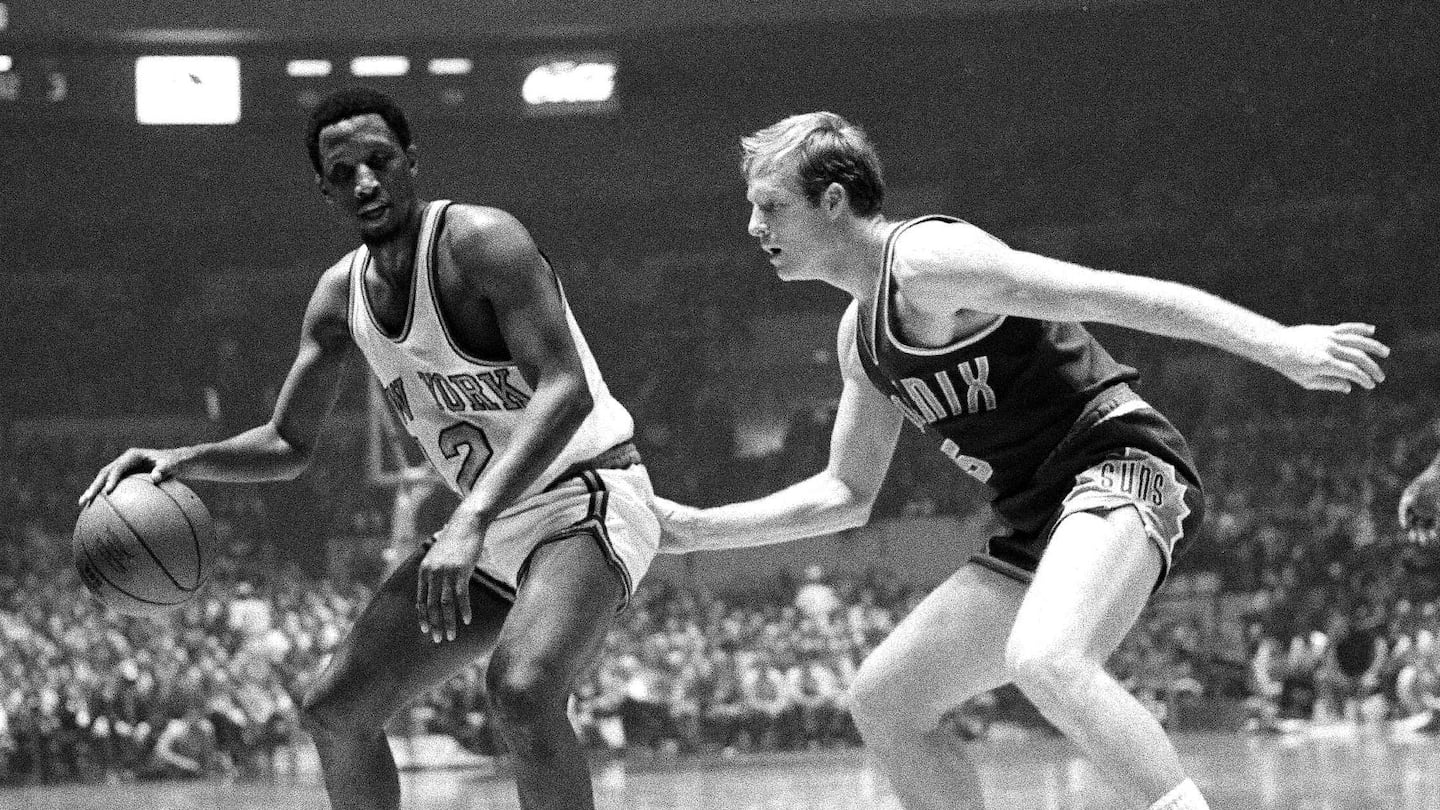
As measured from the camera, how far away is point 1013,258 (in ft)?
9.29

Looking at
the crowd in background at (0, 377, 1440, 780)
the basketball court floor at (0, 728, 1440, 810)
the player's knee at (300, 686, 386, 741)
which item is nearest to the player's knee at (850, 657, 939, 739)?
the player's knee at (300, 686, 386, 741)

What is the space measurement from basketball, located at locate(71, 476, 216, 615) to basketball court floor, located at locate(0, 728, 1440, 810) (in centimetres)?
373

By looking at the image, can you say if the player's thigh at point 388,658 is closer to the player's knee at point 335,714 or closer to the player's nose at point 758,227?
the player's knee at point 335,714

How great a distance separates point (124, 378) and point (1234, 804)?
10.9 metres

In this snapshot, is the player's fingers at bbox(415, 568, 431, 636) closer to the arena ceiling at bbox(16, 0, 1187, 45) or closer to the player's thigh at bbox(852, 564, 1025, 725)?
the player's thigh at bbox(852, 564, 1025, 725)

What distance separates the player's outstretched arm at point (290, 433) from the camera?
3480mm

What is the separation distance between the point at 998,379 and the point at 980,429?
0.37ft

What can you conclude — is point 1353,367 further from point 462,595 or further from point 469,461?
point 469,461

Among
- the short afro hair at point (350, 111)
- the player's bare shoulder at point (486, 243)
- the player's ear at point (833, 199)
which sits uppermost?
the short afro hair at point (350, 111)

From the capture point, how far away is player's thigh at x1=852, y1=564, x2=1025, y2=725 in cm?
309

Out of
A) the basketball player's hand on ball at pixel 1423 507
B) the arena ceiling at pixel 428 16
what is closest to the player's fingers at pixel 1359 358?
the basketball player's hand on ball at pixel 1423 507

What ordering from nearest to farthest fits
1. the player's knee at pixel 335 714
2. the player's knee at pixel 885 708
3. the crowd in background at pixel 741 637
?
the player's knee at pixel 885 708, the player's knee at pixel 335 714, the crowd in background at pixel 741 637

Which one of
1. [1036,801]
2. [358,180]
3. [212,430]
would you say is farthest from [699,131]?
[358,180]

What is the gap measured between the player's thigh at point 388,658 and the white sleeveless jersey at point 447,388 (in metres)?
0.27
